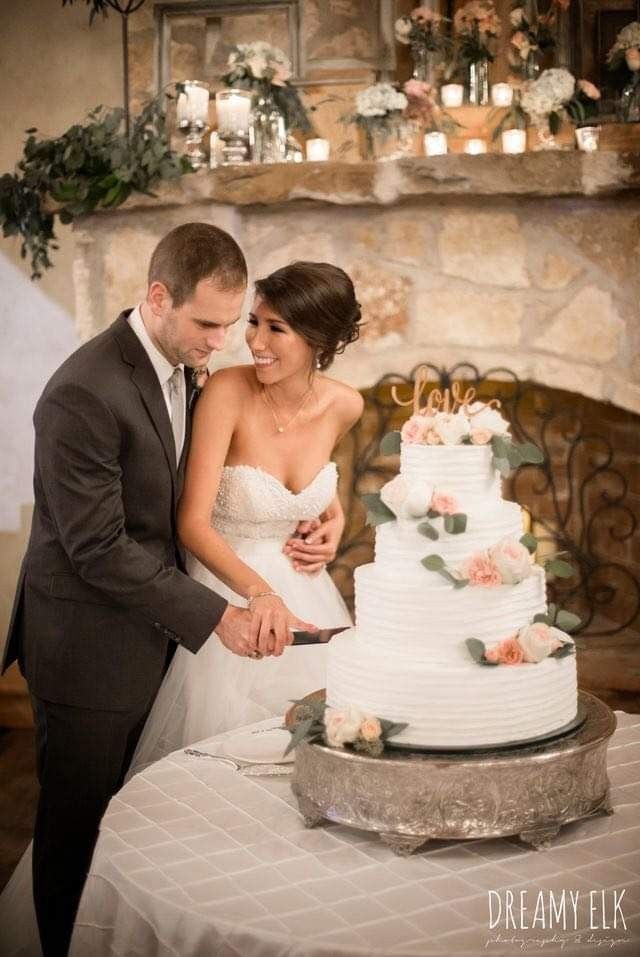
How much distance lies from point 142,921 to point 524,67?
3.47m

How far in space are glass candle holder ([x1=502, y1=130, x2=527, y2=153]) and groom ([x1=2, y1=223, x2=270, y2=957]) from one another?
2.06 m

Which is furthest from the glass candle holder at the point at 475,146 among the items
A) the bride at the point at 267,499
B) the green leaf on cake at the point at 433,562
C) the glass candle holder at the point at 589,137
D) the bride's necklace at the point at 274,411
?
the green leaf on cake at the point at 433,562

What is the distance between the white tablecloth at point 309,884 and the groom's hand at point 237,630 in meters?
0.43

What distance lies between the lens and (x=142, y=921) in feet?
5.55

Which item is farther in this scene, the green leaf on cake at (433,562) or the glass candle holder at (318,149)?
the glass candle holder at (318,149)

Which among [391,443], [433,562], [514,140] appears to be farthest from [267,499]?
[514,140]

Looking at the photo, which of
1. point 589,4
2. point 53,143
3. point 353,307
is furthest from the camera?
point 589,4

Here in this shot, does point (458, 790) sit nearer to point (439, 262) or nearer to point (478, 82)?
point (439, 262)

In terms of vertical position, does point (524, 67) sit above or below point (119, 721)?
above

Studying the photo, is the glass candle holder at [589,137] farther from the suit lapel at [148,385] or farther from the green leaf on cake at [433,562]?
the green leaf on cake at [433,562]

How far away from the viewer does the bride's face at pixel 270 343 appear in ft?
9.34

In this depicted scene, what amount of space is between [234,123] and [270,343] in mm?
1618

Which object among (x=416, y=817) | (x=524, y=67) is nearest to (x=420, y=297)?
(x=524, y=67)

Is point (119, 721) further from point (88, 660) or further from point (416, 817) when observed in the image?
point (416, 817)
